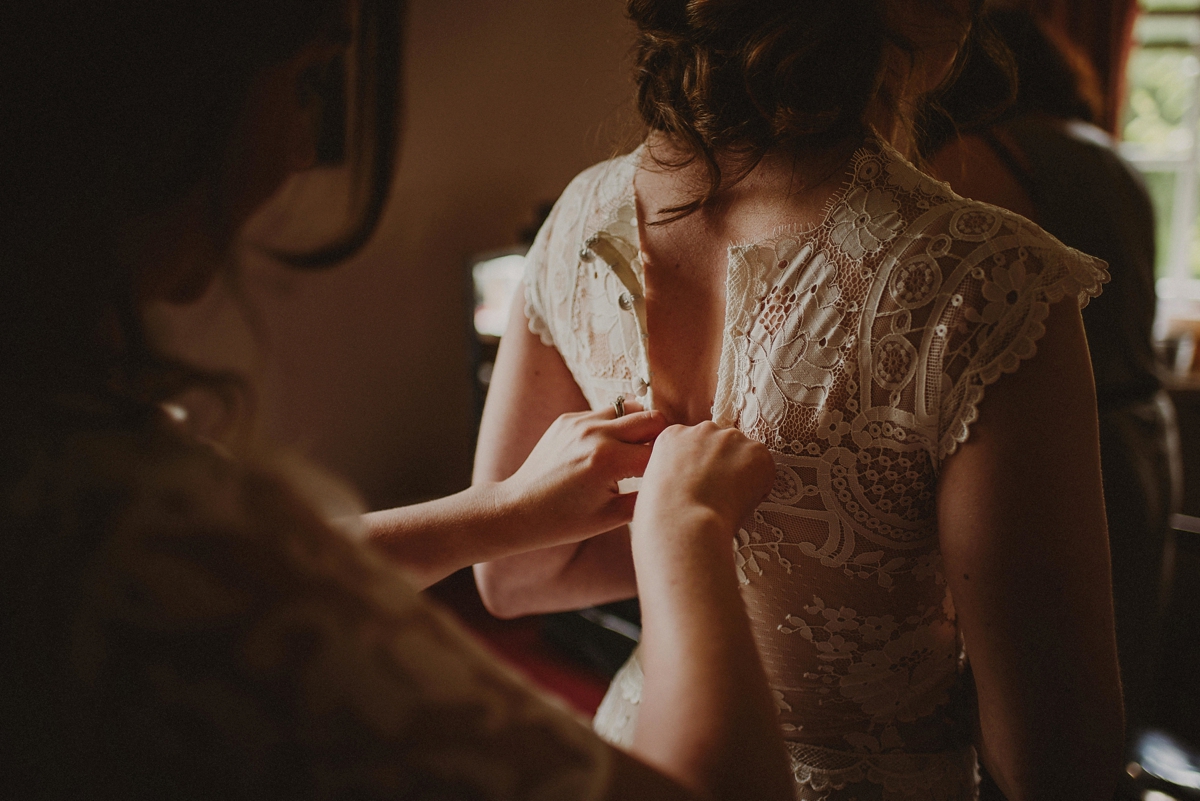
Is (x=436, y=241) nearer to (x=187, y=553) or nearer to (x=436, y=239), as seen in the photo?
(x=436, y=239)

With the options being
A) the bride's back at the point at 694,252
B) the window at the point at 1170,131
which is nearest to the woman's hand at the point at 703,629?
the bride's back at the point at 694,252

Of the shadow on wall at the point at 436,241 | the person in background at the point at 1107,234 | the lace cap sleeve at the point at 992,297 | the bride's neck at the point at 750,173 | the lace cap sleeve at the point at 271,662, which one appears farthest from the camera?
the shadow on wall at the point at 436,241

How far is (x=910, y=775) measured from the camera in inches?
31.5

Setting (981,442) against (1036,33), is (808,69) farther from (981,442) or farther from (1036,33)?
(1036,33)

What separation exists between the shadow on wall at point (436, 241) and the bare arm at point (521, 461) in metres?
1.88

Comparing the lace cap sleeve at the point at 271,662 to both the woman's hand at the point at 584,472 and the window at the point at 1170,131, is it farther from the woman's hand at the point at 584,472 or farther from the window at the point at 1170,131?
the window at the point at 1170,131

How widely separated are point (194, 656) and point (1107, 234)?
4.98ft

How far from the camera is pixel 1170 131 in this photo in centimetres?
437

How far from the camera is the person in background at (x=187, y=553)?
0.38 metres

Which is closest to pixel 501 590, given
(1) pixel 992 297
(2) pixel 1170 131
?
(1) pixel 992 297

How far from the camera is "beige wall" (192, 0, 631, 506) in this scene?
285 centimetres

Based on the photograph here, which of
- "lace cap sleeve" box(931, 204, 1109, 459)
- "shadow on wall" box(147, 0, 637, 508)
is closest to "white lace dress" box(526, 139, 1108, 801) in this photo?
"lace cap sleeve" box(931, 204, 1109, 459)

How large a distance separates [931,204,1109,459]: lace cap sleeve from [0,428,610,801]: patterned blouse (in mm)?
440

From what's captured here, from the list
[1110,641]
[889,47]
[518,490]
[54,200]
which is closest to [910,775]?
[1110,641]
